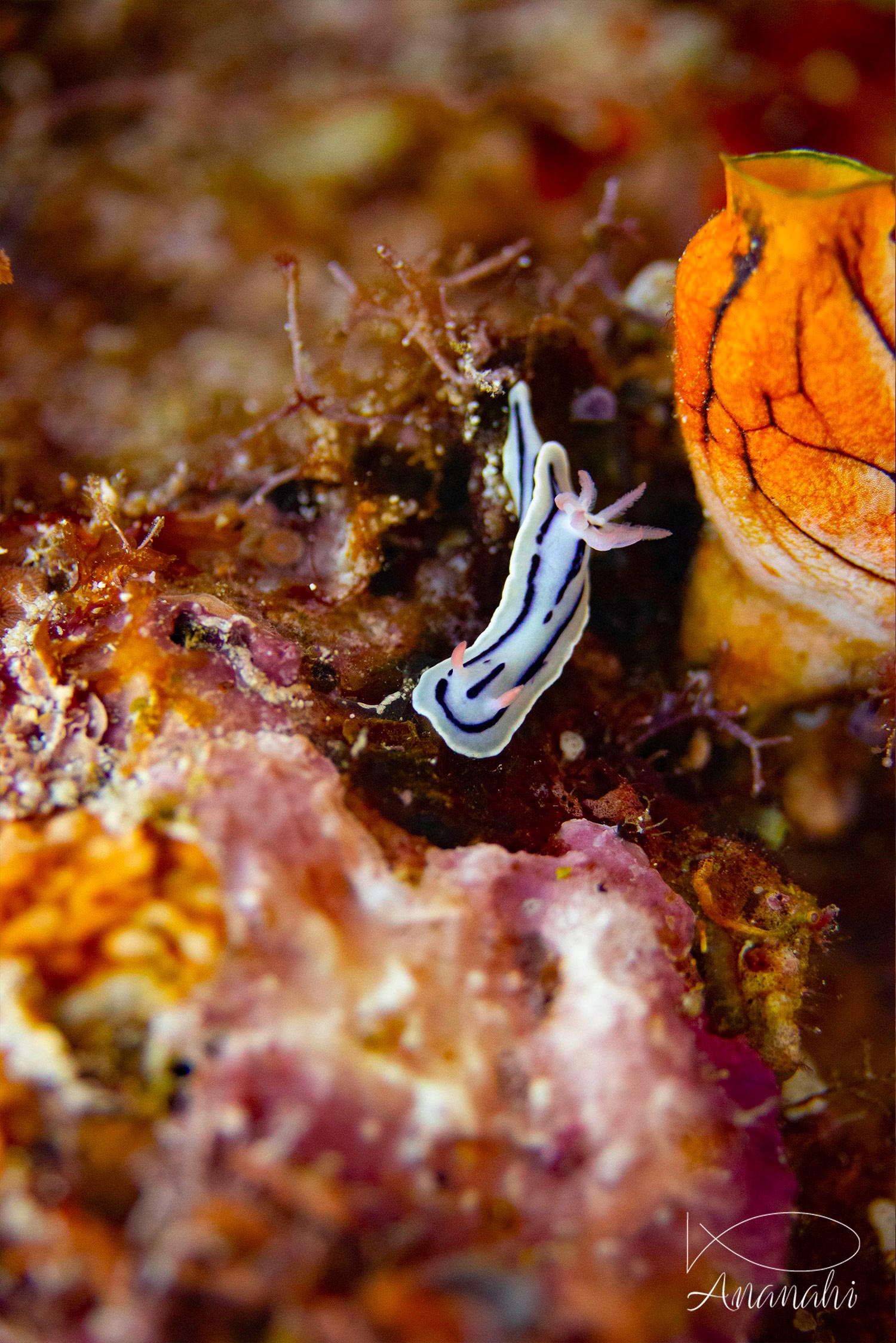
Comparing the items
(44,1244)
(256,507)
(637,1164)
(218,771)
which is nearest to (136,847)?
(218,771)

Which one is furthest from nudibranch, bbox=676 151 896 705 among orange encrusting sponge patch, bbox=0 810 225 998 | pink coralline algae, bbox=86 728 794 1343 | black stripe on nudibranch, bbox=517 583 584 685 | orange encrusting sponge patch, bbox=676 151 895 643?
orange encrusting sponge patch, bbox=0 810 225 998

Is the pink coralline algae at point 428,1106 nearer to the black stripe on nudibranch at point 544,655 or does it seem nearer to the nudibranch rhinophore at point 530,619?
the nudibranch rhinophore at point 530,619

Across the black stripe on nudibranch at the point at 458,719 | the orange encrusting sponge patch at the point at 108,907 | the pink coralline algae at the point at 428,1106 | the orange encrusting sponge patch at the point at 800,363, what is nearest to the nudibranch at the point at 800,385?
Answer: the orange encrusting sponge patch at the point at 800,363

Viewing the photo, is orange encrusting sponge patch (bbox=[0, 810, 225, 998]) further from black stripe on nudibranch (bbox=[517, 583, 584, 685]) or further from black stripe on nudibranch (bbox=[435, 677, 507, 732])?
black stripe on nudibranch (bbox=[517, 583, 584, 685])

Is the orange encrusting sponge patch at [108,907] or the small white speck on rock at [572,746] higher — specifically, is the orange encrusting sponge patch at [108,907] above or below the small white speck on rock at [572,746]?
above

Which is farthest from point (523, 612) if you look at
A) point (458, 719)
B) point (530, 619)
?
point (458, 719)

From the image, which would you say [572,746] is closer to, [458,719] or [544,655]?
[544,655]
